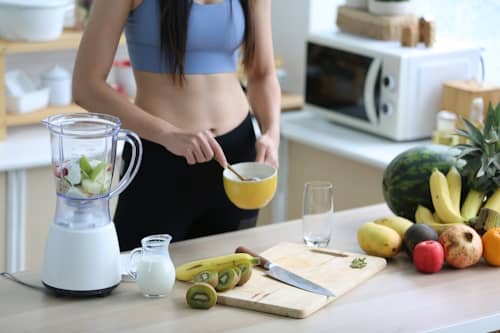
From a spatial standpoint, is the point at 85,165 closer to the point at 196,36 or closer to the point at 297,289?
the point at 297,289

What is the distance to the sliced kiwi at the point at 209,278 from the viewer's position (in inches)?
69.4

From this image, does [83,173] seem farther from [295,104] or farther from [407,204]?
[295,104]

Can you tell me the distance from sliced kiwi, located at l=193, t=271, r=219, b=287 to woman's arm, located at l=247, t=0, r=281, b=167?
45 cm

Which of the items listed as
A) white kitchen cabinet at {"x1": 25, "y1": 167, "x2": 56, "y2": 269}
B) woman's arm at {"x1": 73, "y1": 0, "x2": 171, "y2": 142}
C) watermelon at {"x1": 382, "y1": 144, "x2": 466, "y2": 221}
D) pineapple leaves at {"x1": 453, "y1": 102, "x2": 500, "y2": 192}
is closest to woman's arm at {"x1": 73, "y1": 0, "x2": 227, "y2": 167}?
woman's arm at {"x1": 73, "y1": 0, "x2": 171, "y2": 142}

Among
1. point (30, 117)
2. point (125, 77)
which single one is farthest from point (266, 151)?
point (125, 77)

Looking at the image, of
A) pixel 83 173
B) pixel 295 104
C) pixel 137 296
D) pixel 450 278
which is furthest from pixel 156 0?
pixel 295 104

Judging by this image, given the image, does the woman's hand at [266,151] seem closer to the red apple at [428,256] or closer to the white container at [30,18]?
the red apple at [428,256]

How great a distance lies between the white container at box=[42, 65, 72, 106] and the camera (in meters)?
3.42

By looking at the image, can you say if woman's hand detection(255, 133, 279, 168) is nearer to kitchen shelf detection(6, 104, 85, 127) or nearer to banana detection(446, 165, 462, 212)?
banana detection(446, 165, 462, 212)

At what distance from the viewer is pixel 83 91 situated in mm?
2096

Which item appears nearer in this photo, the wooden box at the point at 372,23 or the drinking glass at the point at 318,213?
the drinking glass at the point at 318,213

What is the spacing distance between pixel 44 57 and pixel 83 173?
6.57 feet

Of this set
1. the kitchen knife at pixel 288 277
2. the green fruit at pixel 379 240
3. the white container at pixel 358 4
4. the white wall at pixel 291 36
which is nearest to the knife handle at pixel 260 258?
the kitchen knife at pixel 288 277

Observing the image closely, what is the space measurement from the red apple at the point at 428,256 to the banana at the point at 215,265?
0.32m
